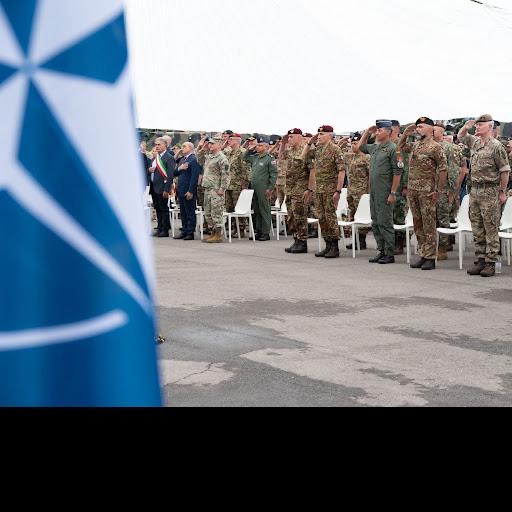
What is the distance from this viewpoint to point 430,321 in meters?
7.29

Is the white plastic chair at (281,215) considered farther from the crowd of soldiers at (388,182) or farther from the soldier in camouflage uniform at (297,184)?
the soldier in camouflage uniform at (297,184)

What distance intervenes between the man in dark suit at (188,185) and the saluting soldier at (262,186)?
120 cm

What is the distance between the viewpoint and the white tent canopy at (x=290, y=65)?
419cm

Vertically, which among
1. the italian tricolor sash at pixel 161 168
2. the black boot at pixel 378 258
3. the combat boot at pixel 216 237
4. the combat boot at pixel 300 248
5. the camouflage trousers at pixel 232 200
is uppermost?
the italian tricolor sash at pixel 161 168

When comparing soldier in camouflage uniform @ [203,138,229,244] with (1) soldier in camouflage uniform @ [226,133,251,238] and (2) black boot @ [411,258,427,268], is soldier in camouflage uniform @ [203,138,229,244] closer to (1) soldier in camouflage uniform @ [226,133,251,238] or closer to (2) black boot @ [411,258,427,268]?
(1) soldier in camouflage uniform @ [226,133,251,238]

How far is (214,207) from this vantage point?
15.5 meters

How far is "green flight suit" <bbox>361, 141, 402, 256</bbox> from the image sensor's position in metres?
11.8

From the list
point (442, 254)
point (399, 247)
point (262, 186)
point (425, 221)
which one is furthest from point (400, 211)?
point (262, 186)

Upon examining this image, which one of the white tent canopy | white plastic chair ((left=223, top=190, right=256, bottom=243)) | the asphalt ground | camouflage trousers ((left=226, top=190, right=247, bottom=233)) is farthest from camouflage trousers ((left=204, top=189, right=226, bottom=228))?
the white tent canopy

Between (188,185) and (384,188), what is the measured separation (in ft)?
18.9

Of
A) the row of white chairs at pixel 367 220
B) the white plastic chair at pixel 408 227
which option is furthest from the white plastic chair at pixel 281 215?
the white plastic chair at pixel 408 227

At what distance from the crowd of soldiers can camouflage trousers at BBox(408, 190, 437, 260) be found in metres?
0.01

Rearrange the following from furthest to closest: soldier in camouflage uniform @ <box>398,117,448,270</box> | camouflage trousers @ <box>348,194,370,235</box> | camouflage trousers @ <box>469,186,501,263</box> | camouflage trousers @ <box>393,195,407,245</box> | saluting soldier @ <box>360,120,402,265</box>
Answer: camouflage trousers @ <box>348,194,370,235</box>, camouflage trousers @ <box>393,195,407,245</box>, saluting soldier @ <box>360,120,402,265</box>, soldier in camouflage uniform @ <box>398,117,448,270</box>, camouflage trousers @ <box>469,186,501,263</box>
